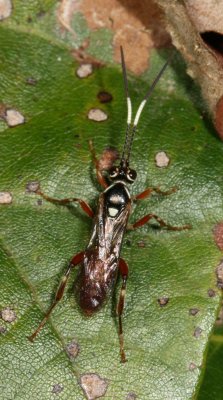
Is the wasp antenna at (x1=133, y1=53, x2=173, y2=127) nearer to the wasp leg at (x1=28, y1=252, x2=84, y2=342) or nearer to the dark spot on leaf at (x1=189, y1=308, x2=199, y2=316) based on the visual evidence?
the wasp leg at (x1=28, y1=252, x2=84, y2=342)

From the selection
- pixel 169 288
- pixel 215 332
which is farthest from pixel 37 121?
pixel 215 332

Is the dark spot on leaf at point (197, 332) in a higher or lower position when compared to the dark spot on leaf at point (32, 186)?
higher

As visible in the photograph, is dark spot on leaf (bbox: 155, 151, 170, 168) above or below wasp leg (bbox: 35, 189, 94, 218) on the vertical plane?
above

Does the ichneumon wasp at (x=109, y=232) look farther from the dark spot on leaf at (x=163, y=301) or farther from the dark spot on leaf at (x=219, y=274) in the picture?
the dark spot on leaf at (x=219, y=274)

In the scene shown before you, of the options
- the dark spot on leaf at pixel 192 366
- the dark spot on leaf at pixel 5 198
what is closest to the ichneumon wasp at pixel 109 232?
the dark spot on leaf at pixel 5 198

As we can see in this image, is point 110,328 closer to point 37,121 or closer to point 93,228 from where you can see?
point 93,228

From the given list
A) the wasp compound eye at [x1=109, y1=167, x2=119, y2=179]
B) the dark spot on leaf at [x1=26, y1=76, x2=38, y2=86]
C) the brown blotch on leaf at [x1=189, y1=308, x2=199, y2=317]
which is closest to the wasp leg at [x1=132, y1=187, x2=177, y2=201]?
the wasp compound eye at [x1=109, y1=167, x2=119, y2=179]

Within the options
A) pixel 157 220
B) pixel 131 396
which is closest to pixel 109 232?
pixel 157 220
